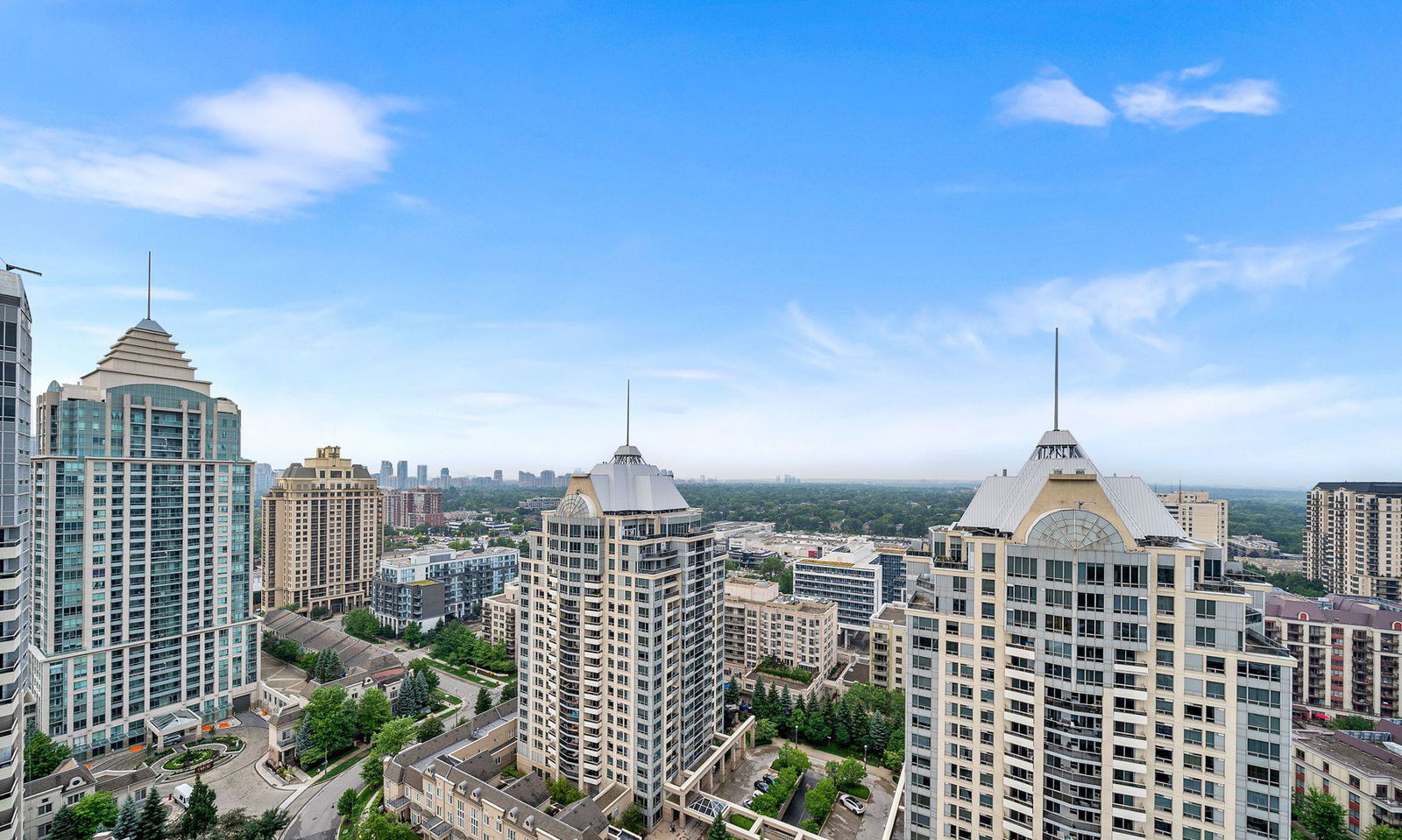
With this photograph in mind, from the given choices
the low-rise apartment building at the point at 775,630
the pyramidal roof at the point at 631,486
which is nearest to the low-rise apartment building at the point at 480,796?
the pyramidal roof at the point at 631,486

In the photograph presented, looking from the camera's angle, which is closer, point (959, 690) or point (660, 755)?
point (959, 690)

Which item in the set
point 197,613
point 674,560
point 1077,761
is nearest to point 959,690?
point 1077,761

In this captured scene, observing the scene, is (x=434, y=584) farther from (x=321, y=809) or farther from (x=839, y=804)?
A: (x=839, y=804)

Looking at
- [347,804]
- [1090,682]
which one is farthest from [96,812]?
[1090,682]

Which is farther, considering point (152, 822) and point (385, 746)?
point (385, 746)

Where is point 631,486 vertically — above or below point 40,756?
above

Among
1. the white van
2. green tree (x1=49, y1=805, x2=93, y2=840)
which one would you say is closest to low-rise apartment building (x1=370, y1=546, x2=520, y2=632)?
the white van

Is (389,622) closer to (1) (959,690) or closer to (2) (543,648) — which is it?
(2) (543,648)
